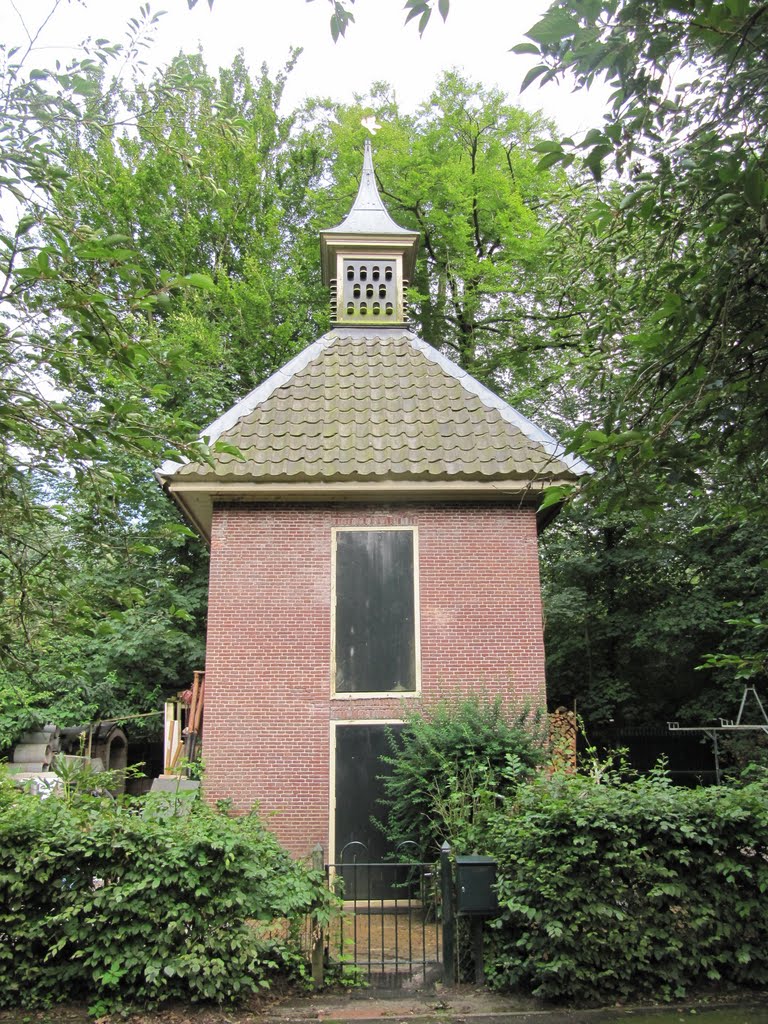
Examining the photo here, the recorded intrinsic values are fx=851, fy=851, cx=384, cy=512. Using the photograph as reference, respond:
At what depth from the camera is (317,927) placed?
7.12m

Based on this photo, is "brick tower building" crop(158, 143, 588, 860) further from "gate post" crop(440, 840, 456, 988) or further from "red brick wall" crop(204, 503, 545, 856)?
"gate post" crop(440, 840, 456, 988)

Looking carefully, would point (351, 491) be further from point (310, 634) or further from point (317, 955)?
point (317, 955)

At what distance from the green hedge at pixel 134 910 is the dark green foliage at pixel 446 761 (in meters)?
2.73

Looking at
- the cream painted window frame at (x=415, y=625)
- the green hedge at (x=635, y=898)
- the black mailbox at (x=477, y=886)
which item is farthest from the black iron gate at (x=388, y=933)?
the cream painted window frame at (x=415, y=625)

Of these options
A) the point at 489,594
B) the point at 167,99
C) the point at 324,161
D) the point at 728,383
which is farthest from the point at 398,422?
the point at 324,161

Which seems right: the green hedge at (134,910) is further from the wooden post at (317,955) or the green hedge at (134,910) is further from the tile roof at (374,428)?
the tile roof at (374,428)

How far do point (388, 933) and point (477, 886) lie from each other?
2700 mm

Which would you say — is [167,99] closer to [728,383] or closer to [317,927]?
[728,383]

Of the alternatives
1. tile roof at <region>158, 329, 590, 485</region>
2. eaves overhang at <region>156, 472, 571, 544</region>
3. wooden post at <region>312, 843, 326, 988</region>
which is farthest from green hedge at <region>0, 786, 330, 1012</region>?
eaves overhang at <region>156, 472, 571, 544</region>

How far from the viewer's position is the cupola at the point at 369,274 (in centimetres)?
1583

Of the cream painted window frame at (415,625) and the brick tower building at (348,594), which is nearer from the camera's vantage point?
the brick tower building at (348,594)

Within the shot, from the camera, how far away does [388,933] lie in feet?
30.3

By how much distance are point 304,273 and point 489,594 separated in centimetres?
1495

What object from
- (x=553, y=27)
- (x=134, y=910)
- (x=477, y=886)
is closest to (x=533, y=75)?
(x=553, y=27)
